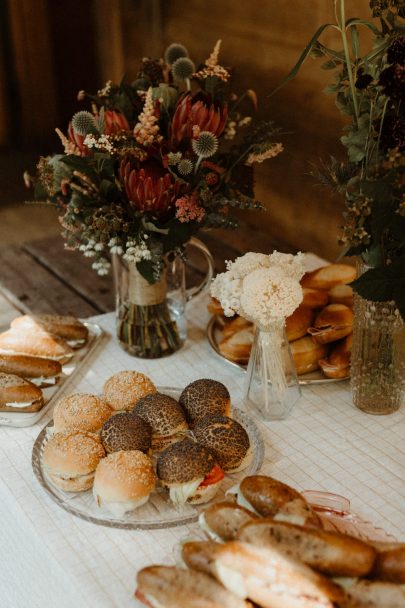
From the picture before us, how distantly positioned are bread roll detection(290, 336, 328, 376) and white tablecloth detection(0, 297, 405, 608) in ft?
0.13

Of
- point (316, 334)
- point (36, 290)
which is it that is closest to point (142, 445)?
point (316, 334)

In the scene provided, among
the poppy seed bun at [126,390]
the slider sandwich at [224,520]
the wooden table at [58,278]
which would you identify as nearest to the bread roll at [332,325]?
the poppy seed bun at [126,390]

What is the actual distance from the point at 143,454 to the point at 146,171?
0.51m

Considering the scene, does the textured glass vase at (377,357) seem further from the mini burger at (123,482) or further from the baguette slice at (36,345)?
the baguette slice at (36,345)

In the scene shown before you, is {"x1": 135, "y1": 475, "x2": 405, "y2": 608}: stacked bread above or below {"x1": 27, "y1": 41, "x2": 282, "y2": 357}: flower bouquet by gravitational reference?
below

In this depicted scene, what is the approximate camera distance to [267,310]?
46.5 inches

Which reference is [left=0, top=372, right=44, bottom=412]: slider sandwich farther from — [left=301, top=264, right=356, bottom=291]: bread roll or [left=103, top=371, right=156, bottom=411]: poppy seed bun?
[left=301, top=264, right=356, bottom=291]: bread roll

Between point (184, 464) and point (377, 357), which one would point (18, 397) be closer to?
point (184, 464)

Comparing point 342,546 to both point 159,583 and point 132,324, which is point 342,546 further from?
point 132,324

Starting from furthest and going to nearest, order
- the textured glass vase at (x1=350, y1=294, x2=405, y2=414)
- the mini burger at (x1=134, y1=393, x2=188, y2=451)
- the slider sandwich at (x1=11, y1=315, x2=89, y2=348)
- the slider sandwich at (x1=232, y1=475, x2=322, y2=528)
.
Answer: the slider sandwich at (x1=11, y1=315, x2=89, y2=348) < the textured glass vase at (x1=350, y1=294, x2=405, y2=414) < the mini burger at (x1=134, y1=393, x2=188, y2=451) < the slider sandwich at (x1=232, y1=475, x2=322, y2=528)

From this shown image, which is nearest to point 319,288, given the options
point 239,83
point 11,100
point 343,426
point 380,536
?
point 343,426

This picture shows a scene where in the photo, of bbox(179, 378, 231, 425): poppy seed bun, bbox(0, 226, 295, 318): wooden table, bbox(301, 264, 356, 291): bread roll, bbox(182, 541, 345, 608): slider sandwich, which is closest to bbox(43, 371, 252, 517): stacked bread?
bbox(179, 378, 231, 425): poppy seed bun

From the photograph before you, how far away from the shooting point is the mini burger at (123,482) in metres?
1.00

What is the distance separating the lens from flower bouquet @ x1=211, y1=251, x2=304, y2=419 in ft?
3.85
